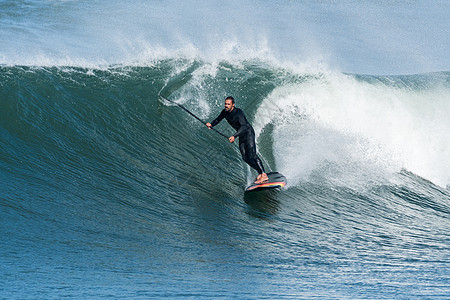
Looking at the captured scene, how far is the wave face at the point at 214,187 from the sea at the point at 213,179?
0.11ft

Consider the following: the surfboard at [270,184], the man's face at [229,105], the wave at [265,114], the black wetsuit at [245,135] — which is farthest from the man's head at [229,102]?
the wave at [265,114]

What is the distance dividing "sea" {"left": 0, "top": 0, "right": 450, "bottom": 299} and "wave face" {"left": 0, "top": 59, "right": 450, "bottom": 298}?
33 mm

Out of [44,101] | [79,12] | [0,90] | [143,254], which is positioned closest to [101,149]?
[44,101]

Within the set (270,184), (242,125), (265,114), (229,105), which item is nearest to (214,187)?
(270,184)

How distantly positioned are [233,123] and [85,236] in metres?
3.22

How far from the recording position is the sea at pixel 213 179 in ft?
15.9

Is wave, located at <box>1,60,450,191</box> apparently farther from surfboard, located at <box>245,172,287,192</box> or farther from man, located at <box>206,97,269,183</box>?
man, located at <box>206,97,269,183</box>

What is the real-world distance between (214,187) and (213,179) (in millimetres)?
339

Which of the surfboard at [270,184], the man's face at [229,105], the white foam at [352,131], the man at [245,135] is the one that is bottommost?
the surfboard at [270,184]

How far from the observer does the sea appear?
4.85 meters

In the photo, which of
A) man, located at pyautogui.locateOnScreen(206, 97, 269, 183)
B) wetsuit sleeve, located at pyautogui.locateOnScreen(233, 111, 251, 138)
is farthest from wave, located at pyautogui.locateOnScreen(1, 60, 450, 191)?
wetsuit sleeve, located at pyautogui.locateOnScreen(233, 111, 251, 138)

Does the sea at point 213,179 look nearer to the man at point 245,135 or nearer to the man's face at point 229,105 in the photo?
the man at point 245,135

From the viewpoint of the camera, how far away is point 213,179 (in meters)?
8.32

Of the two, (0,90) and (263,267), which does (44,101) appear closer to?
(0,90)
